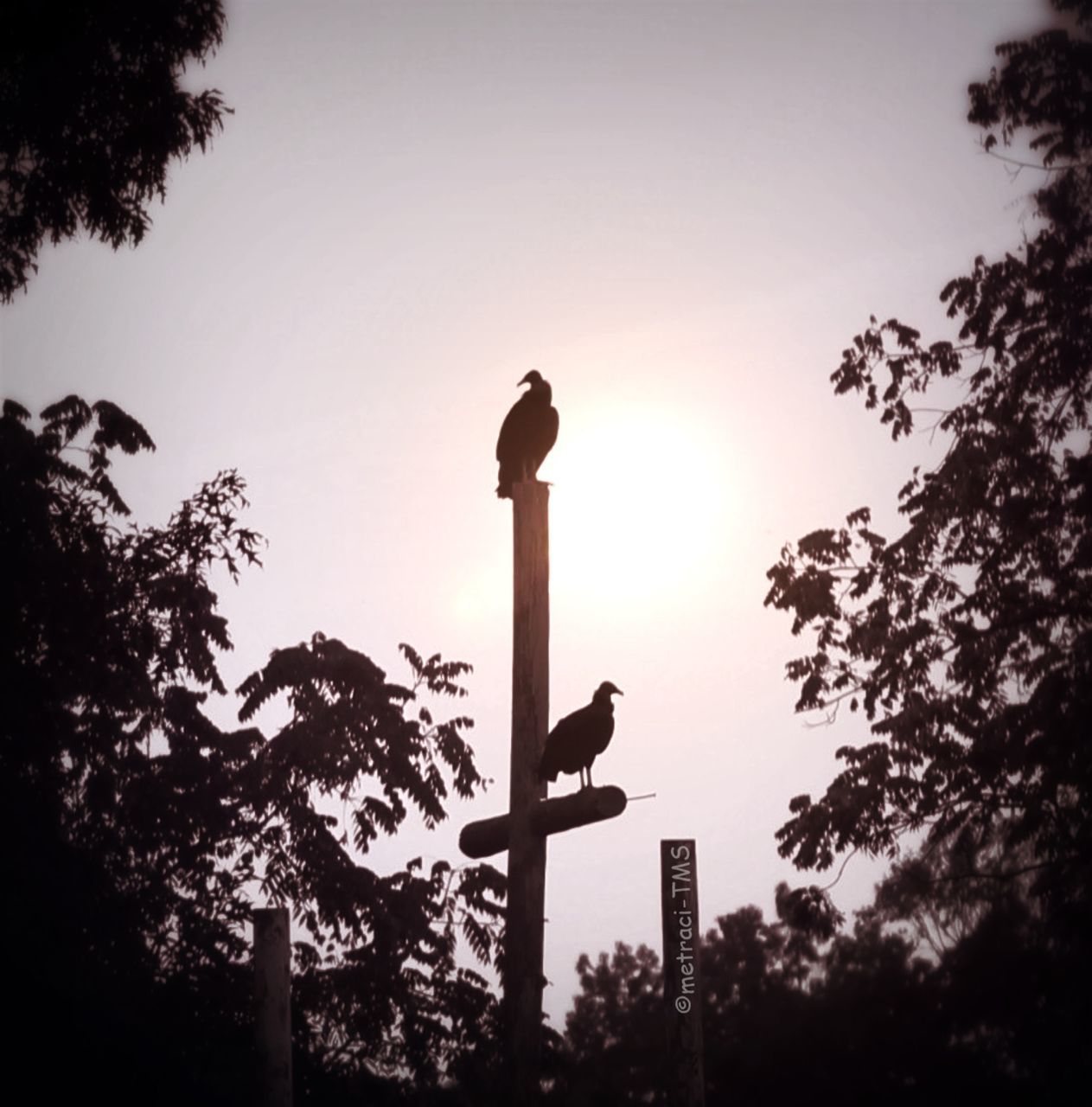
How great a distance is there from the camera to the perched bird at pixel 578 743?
6703 mm

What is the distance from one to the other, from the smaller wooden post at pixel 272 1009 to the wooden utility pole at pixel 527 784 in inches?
52.4

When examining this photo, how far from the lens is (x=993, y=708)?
1173 centimetres

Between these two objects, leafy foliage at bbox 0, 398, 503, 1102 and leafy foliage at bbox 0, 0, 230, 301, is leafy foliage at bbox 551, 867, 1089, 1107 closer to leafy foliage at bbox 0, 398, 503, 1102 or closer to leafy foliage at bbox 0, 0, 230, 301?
leafy foliage at bbox 0, 398, 503, 1102

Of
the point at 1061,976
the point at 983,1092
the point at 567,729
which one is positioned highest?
the point at 567,729

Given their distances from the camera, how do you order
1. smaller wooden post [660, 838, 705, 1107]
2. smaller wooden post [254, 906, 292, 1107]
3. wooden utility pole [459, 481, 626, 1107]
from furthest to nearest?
smaller wooden post [254, 906, 292, 1107]
wooden utility pole [459, 481, 626, 1107]
smaller wooden post [660, 838, 705, 1107]

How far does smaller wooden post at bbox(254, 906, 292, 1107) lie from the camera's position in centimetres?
661

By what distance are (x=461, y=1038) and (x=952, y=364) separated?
29.2ft

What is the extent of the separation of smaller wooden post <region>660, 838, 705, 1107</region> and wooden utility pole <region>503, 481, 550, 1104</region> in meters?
0.76

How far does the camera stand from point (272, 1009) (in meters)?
6.69

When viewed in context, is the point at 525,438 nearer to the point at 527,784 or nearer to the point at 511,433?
the point at 511,433

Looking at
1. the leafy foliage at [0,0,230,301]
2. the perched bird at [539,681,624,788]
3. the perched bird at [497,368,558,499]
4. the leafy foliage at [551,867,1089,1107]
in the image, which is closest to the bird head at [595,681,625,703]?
the perched bird at [539,681,624,788]

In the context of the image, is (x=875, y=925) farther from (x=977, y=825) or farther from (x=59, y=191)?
(x=59, y=191)

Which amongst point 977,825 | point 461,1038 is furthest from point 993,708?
point 461,1038

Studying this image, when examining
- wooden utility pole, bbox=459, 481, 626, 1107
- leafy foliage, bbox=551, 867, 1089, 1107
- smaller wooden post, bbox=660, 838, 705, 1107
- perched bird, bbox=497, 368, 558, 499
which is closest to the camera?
smaller wooden post, bbox=660, 838, 705, 1107
